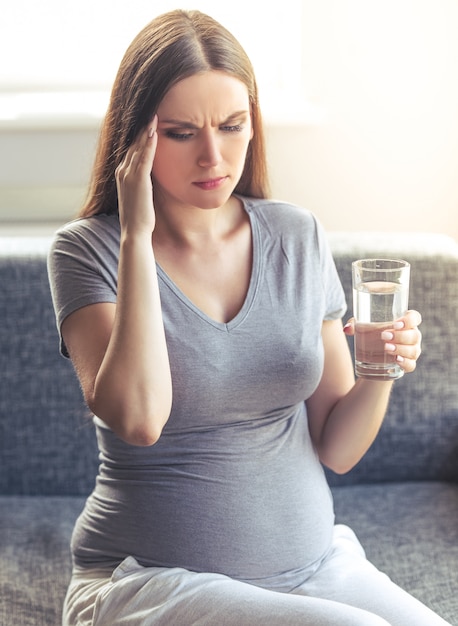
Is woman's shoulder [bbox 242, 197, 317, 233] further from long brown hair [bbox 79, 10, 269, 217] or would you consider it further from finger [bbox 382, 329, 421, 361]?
finger [bbox 382, 329, 421, 361]

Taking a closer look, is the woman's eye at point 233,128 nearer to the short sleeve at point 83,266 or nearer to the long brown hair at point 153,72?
the long brown hair at point 153,72

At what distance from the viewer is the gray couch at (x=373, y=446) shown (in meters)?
1.92

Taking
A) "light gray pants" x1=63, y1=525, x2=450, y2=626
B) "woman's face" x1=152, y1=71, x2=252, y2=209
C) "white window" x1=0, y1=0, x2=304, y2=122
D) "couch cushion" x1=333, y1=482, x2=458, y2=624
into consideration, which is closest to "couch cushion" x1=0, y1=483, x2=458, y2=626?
"couch cushion" x1=333, y1=482, x2=458, y2=624

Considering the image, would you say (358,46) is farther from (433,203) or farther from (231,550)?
(231,550)

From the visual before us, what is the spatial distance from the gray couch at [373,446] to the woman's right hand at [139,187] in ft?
2.05

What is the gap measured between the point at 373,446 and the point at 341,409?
0.47 m

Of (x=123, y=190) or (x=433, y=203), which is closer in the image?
(x=123, y=190)

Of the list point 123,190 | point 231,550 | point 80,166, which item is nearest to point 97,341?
point 123,190

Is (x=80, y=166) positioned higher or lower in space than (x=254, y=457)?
higher

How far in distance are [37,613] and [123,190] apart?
2.42ft

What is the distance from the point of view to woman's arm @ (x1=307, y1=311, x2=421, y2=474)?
4.98 ft

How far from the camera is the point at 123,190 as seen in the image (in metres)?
1.37

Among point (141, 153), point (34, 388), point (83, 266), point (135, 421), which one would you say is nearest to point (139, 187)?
point (141, 153)

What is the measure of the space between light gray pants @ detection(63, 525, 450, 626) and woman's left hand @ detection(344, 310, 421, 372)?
33cm
